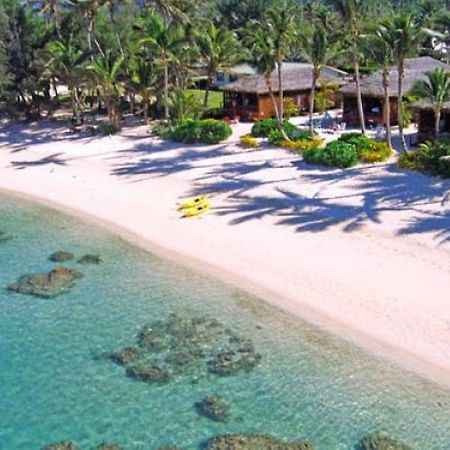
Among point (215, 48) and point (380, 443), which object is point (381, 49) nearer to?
point (215, 48)

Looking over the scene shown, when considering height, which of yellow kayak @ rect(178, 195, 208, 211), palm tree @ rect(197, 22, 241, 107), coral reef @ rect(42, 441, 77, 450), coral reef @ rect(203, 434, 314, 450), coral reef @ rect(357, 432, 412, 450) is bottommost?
coral reef @ rect(357, 432, 412, 450)

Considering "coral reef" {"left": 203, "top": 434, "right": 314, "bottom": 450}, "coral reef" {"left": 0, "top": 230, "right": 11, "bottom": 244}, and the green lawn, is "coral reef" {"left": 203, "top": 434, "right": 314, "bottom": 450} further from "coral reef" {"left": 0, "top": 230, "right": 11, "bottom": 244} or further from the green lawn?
the green lawn

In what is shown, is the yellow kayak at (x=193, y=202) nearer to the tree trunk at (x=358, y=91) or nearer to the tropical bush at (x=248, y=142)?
the tropical bush at (x=248, y=142)

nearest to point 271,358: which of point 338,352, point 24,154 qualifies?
point 338,352

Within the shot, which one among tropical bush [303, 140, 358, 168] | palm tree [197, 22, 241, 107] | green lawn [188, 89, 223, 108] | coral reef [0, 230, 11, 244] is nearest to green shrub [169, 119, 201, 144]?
palm tree [197, 22, 241, 107]

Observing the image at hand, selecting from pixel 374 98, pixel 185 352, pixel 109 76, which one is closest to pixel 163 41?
pixel 109 76

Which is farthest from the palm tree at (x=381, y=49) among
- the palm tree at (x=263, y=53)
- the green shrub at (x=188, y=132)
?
the green shrub at (x=188, y=132)
